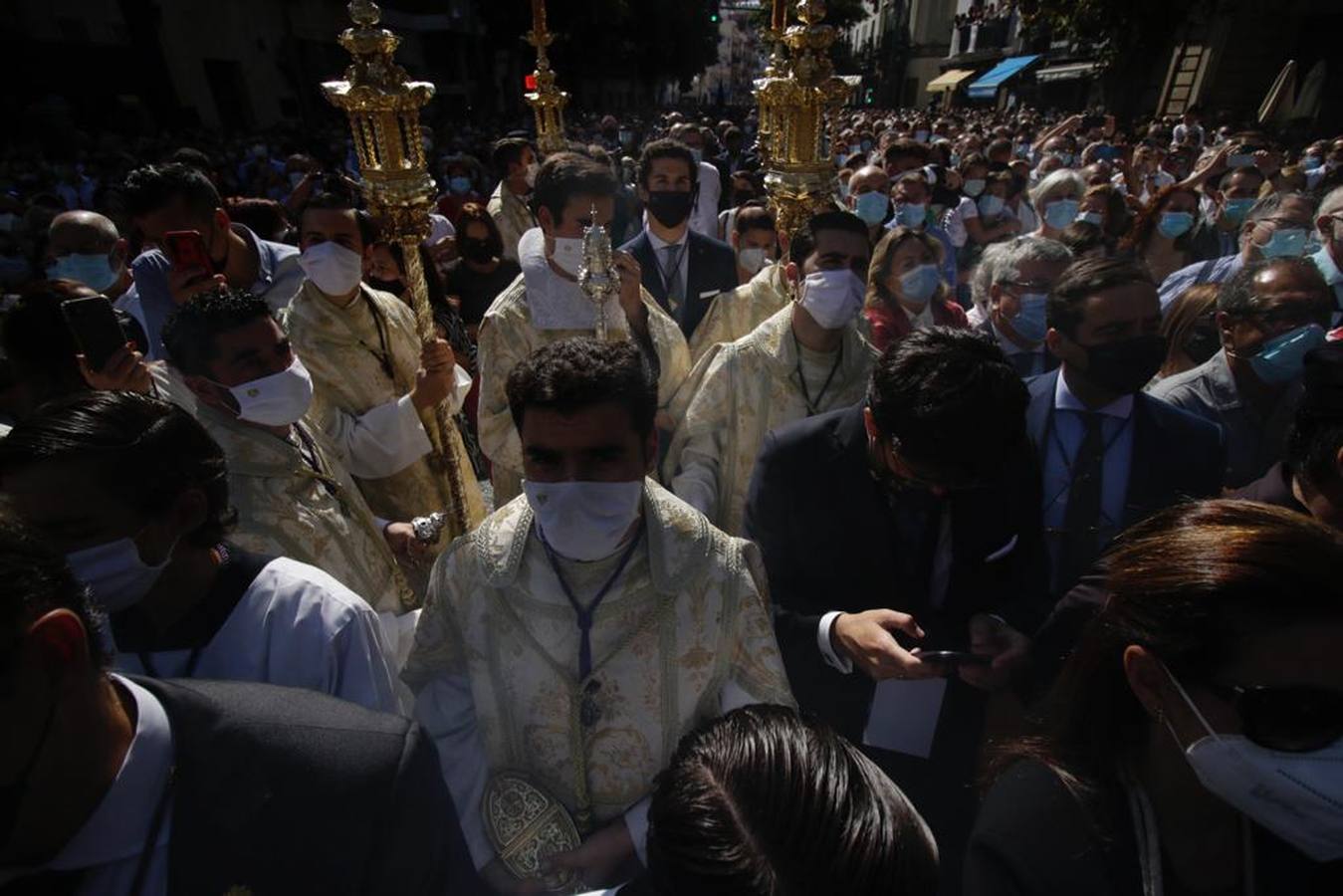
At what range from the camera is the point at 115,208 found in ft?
27.3

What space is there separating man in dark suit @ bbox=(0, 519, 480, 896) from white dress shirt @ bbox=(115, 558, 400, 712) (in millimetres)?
263

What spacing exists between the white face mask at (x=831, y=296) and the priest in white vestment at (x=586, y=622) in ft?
4.07

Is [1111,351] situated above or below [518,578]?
above

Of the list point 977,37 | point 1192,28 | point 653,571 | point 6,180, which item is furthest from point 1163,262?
point 977,37

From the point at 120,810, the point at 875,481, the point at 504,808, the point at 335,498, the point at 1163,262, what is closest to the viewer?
the point at 120,810

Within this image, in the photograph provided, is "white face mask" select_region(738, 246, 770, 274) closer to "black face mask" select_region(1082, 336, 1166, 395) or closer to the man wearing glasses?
the man wearing glasses

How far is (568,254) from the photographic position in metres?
3.27

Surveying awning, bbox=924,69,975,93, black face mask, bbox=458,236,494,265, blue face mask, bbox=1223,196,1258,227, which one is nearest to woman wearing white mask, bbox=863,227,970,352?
black face mask, bbox=458,236,494,265

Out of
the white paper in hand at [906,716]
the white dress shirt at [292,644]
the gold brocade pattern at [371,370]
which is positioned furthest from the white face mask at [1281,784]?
the gold brocade pattern at [371,370]

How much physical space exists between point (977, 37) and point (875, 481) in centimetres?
5347

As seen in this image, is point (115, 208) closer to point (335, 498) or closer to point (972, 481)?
point (335, 498)

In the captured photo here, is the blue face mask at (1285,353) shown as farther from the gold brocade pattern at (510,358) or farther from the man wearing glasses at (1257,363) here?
the gold brocade pattern at (510,358)

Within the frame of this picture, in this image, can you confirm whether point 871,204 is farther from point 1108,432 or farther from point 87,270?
point 87,270

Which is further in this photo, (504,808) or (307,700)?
(504,808)
